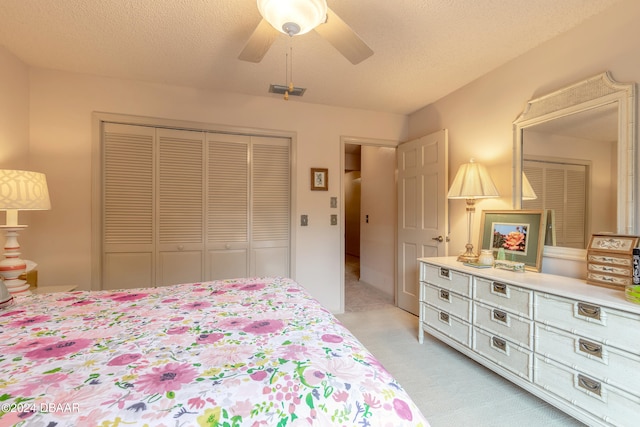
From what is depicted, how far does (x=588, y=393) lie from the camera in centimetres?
141

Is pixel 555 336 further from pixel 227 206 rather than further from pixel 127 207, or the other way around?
pixel 127 207

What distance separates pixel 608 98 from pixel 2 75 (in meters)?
4.12

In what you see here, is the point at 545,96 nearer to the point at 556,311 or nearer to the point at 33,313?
the point at 556,311

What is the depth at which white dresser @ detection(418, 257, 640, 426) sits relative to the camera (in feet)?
4.29

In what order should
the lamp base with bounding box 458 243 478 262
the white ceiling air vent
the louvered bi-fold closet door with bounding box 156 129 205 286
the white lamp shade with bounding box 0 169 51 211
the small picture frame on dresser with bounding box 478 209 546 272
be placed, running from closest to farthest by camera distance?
the white lamp shade with bounding box 0 169 51 211, the small picture frame on dresser with bounding box 478 209 546 272, the lamp base with bounding box 458 243 478 262, the white ceiling air vent, the louvered bi-fold closet door with bounding box 156 129 205 286

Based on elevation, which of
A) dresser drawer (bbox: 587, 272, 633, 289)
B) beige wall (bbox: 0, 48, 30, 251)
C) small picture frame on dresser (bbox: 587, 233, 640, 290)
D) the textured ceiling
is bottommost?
dresser drawer (bbox: 587, 272, 633, 289)

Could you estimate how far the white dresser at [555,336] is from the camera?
1309 mm

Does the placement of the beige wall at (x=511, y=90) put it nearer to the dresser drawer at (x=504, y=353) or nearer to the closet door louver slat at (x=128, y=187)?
the dresser drawer at (x=504, y=353)

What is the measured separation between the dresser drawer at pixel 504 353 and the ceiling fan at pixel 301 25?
6.49 ft

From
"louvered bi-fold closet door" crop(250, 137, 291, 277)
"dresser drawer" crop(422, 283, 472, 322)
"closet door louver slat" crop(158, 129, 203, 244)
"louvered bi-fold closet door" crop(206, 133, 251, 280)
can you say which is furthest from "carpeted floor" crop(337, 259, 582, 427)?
"closet door louver slat" crop(158, 129, 203, 244)

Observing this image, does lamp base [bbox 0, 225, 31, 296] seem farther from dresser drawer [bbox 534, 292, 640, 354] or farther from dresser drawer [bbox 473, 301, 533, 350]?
dresser drawer [bbox 534, 292, 640, 354]

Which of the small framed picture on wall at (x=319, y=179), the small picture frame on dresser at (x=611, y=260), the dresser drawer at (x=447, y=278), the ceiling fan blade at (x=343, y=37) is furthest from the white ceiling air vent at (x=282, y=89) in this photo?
the small picture frame on dresser at (x=611, y=260)

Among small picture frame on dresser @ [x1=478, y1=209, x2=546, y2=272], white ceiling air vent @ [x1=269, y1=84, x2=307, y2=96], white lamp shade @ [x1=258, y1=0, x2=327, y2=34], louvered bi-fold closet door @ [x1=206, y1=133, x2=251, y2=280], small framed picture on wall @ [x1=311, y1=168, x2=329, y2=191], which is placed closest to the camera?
white lamp shade @ [x1=258, y1=0, x2=327, y2=34]

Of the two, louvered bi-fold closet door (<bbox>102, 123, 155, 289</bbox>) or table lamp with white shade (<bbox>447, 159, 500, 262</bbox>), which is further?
louvered bi-fold closet door (<bbox>102, 123, 155, 289</bbox>)
